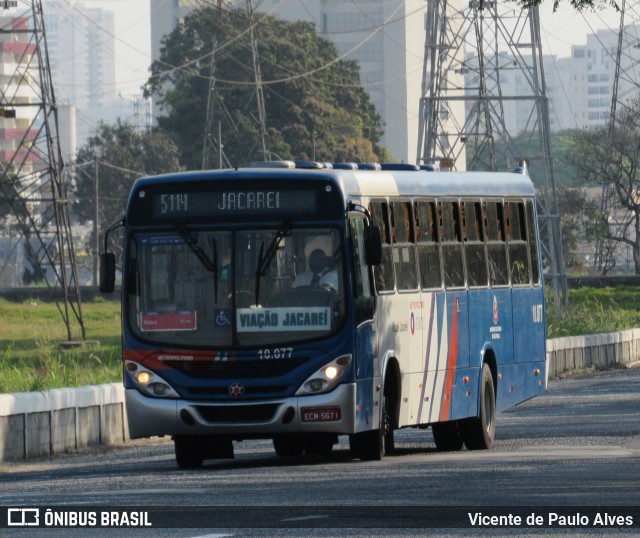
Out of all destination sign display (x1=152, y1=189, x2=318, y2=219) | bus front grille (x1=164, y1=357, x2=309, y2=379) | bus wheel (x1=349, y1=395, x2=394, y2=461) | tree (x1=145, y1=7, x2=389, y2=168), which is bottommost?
bus wheel (x1=349, y1=395, x2=394, y2=461)

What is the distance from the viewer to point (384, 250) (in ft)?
58.6

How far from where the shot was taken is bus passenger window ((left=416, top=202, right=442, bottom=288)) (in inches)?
737

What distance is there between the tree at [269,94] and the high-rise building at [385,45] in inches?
2072

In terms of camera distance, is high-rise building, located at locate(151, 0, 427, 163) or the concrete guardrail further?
high-rise building, located at locate(151, 0, 427, 163)

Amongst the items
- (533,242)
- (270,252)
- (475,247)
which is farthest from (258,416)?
(533,242)

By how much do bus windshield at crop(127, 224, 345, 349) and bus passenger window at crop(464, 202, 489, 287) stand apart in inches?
130

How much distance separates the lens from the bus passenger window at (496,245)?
2061cm

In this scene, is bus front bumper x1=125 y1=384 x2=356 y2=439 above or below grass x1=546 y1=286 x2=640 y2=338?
above

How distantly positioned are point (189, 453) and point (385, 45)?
157 meters

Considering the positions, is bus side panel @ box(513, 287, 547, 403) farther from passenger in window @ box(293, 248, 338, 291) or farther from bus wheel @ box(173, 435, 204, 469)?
bus wheel @ box(173, 435, 204, 469)

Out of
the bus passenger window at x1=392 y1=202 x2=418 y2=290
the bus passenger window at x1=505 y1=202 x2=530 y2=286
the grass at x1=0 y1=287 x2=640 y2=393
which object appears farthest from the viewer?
the grass at x1=0 y1=287 x2=640 y2=393

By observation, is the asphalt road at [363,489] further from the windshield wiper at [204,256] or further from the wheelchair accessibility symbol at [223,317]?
the windshield wiper at [204,256]

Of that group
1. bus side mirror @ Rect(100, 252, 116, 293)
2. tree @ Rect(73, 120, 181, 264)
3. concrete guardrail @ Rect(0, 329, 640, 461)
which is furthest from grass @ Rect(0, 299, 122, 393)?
tree @ Rect(73, 120, 181, 264)

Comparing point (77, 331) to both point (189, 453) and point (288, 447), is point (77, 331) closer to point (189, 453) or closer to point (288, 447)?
point (288, 447)
